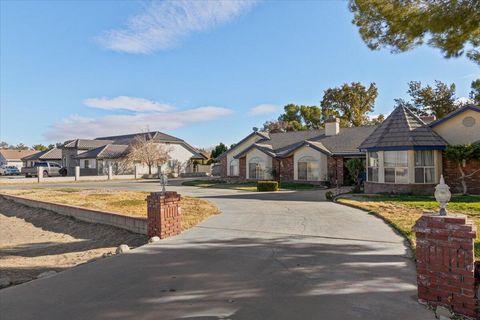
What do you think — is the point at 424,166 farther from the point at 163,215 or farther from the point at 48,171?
the point at 48,171

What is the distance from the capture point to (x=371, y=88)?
52.7 m

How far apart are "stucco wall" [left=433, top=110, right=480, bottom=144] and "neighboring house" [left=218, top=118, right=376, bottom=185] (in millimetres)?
6652

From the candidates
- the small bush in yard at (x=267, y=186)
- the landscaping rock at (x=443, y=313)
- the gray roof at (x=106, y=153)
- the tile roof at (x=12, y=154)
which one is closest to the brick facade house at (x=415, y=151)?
the small bush in yard at (x=267, y=186)

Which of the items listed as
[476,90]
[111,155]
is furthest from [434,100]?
[111,155]

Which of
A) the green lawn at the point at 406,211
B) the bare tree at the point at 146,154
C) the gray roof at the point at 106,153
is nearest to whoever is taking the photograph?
the green lawn at the point at 406,211

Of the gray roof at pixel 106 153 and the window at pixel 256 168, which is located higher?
the gray roof at pixel 106 153

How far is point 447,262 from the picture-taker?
4.15m

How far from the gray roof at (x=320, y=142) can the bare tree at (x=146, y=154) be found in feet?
54.1

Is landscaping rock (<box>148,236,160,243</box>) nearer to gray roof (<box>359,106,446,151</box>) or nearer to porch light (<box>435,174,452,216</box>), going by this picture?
porch light (<box>435,174,452,216</box>)

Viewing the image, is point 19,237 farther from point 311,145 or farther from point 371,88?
point 371,88

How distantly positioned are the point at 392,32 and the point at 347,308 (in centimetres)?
813

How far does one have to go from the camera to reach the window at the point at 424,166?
18.9 m

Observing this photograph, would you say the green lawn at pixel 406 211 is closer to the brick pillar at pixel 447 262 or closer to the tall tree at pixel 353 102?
the brick pillar at pixel 447 262

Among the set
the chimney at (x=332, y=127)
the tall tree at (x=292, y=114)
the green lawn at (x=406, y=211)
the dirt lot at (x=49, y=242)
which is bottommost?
the dirt lot at (x=49, y=242)
